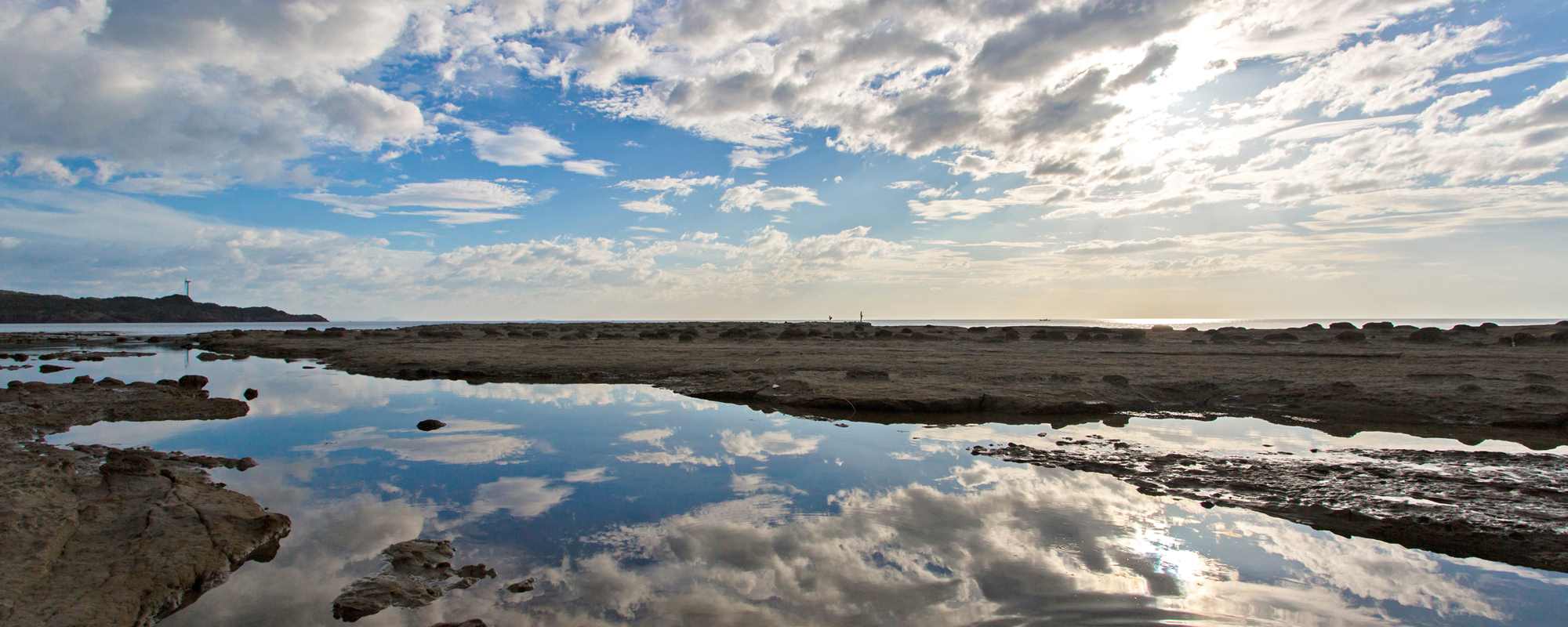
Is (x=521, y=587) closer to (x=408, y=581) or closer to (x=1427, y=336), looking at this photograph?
(x=408, y=581)

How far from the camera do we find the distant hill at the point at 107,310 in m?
155

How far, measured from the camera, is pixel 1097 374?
2595 centimetres

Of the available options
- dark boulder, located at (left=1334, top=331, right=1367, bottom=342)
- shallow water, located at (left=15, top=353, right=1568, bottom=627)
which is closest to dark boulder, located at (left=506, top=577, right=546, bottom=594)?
shallow water, located at (left=15, top=353, right=1568, bottom=627)

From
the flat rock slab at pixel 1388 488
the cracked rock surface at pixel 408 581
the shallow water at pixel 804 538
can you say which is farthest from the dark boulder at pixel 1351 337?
the cracked rock surface at pixel 408 581

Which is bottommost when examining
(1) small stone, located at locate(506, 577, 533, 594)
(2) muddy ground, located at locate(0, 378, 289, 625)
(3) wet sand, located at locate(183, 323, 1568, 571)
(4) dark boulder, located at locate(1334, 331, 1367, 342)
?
(1) small stone, located at locate(506, 577, 533, 594)

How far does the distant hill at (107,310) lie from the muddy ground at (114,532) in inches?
7991

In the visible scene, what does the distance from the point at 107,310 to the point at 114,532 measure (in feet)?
744

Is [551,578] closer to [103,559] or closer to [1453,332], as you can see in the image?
[103,559]

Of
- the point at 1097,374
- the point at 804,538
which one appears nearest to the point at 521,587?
the point at 804,538

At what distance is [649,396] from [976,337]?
37.3m

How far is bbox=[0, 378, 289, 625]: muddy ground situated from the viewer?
6.71 m

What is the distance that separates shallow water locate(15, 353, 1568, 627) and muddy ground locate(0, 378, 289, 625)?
1.39 ft

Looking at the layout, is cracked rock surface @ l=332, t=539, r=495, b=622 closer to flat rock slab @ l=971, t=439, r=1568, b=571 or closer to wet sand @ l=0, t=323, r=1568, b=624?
wet sand @ l=0, t=323, r=1568, b=624

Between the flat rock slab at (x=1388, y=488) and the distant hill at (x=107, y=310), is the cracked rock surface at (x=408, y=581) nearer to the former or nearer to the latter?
the flat rock slab at (x=1388, y=488)
